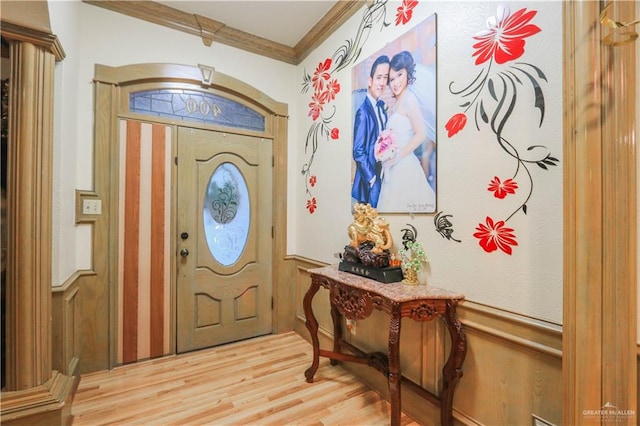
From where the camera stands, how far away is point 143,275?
2434 millimetres

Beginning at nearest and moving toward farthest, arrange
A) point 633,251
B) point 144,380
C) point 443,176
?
point 633,251 < point 443,176 < point 144,380

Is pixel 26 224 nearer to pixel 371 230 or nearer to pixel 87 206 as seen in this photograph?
pixel 87 206

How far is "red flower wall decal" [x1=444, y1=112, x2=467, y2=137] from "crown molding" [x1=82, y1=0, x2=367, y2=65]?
4.31ft

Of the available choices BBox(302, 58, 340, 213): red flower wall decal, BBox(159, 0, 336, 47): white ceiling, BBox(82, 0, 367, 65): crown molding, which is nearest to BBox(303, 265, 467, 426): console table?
BBox(302, 58, 340, 213): red flower wall decal

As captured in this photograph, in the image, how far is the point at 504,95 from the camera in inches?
52.5

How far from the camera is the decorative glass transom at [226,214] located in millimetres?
2703

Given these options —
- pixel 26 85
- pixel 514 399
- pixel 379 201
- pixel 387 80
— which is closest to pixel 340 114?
pixel 387 80

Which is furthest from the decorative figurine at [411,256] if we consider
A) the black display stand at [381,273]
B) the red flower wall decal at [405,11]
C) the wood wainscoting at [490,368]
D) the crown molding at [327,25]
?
the crown molding at [327,25]

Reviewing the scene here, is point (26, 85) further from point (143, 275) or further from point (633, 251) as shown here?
point (633, 251)

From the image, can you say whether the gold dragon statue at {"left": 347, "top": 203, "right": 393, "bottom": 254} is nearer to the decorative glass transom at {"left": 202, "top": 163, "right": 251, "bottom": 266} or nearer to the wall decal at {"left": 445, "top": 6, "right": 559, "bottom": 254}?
the wall decal at {"left": 445, "top": 6, "right": 559, "bottom": 254}

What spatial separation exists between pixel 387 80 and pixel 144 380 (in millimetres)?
2806

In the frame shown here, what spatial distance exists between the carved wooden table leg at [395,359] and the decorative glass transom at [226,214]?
1829 millimetres

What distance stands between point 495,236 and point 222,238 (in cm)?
226

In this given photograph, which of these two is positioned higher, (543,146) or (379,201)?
(543,146)
